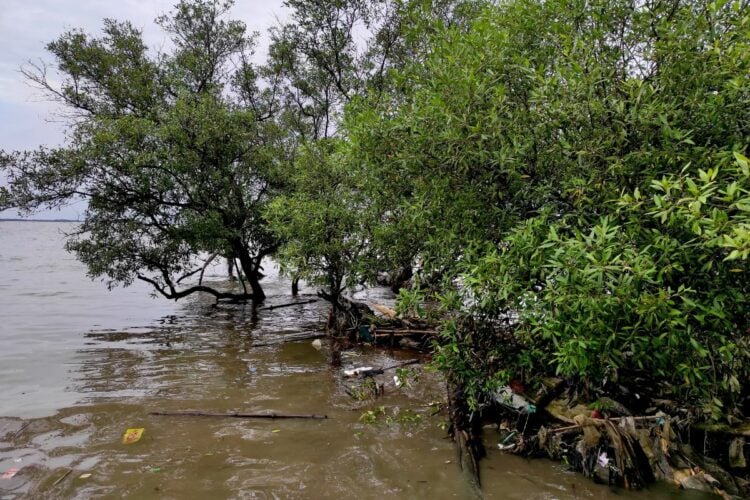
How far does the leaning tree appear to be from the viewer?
44.4 feet

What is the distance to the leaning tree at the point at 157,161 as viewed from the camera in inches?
533

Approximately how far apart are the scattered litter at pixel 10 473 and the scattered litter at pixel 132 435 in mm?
1248

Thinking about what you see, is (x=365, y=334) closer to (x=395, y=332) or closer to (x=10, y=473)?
(x=395, y=332)

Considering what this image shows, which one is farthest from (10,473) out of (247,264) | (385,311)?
(247,264)

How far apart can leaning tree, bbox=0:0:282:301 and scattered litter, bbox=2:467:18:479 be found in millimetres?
8409

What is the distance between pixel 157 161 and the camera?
45.4ft

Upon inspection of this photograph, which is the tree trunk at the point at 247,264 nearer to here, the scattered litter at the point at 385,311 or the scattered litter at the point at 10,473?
the scattered litter at the point at 385,311

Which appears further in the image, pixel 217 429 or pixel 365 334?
pixel 365 334

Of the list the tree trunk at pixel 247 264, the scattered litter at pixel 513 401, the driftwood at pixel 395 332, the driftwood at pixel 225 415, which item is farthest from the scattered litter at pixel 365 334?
the tree trunk at pixel 247 264

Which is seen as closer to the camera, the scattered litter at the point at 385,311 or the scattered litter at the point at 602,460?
the scattered litter at the point at 602,460

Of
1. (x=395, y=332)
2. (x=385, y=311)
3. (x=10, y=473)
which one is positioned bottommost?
(x=10, y=473)

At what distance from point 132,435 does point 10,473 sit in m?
1.44

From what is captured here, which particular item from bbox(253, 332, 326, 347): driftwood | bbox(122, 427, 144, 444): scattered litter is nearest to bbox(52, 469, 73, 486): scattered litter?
bbox(122, 427, 144, 444): scattered litter

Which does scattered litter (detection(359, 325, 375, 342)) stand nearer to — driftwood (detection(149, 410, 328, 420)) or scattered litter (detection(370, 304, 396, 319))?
scattered litter (detection(370, 304, 396, 319))
